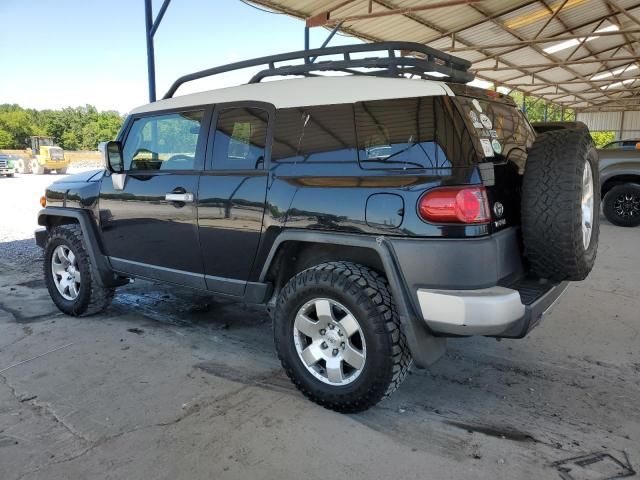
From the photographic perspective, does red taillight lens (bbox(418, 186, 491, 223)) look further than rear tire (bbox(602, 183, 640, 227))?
No

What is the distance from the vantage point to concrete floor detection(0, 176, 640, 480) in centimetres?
233

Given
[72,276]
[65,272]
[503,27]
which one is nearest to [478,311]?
[72,276]

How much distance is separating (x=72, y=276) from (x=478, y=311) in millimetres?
3657

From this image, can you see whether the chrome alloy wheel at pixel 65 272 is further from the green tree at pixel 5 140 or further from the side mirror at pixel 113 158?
the green tree at pixel 5 140

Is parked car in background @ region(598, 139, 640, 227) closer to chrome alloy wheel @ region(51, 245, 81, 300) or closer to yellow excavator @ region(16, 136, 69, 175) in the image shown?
chrome alloy wheel @ region(51, 245, 81, 300)

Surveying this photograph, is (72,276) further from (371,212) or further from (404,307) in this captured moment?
(404,307)

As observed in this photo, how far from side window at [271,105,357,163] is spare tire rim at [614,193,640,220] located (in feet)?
27.1

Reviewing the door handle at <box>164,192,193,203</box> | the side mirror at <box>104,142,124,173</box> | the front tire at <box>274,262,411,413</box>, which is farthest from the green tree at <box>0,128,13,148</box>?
the front tire at <box>274,262,411,413</box>

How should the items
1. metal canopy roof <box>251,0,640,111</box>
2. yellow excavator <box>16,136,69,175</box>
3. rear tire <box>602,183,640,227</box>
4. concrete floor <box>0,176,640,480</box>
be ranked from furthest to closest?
yellow excavator <box>16,136,69,175</box> < metal canopy roof <box>251,0,640,111</box> < rear tire <box>602,183,640,227</box> < concrete floor <box>0,176,640,480</box>

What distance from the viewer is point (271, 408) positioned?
2.85 meters

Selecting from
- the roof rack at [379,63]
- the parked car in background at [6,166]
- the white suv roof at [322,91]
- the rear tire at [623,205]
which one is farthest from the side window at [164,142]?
the parked car in background at [6,166]

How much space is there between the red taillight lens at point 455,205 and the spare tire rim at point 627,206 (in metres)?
8.14

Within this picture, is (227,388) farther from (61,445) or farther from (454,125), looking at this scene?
(454,125)

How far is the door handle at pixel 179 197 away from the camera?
3395mm
